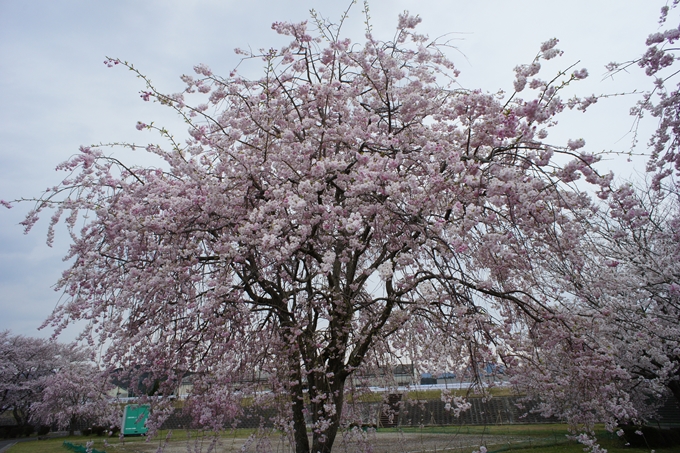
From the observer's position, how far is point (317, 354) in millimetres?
5402

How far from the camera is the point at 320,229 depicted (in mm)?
5023

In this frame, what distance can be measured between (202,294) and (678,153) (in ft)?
15.7

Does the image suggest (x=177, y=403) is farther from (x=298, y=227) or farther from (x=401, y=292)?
(x=401, y=292)

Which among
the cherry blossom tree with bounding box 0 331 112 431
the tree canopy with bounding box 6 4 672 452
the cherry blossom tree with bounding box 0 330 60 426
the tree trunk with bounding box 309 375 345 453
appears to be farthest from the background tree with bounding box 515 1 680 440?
the cherry blossom tree with bounding box 0 330 60 426

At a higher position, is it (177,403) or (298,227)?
(298,227)

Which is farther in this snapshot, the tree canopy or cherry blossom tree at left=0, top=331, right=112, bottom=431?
cherry blossom tree at left=0, top=331, right=112, bottom=431

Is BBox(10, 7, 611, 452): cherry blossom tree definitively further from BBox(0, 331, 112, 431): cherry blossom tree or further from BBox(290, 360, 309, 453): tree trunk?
BBox(0, 331, 112, 431): cherry blossom tree

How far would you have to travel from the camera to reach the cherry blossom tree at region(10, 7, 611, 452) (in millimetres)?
4332

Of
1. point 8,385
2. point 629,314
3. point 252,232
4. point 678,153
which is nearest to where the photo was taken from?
point 678,153

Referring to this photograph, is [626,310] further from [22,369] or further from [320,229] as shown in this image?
[22,369]

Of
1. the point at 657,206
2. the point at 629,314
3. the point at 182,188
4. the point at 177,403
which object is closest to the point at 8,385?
the point at 177,403

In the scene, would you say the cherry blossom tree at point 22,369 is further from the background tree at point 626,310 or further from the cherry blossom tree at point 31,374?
the background tree at point 626,310

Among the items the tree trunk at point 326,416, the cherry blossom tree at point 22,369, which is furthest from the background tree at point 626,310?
the cherry blossom tree at point 22,369

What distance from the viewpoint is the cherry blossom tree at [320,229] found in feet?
14.2
